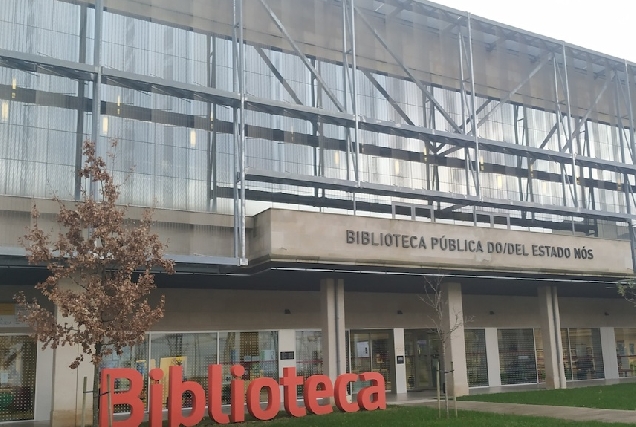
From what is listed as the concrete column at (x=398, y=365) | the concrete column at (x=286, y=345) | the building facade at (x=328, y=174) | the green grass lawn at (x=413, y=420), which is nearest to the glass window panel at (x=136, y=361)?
the building facade at (x=328, y=174)

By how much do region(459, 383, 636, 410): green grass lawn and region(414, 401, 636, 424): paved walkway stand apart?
97 centimetres

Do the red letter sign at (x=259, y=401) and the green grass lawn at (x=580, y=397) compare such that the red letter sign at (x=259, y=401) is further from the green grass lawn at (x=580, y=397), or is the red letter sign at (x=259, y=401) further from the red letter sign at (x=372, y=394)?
the green grass lawn at (x=580, y=397)

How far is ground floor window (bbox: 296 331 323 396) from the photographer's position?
28.4 meters

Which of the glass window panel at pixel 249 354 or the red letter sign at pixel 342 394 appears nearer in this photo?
the red letter sign at pixel 342 394

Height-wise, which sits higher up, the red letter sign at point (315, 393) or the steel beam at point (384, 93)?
the steel beam at point (384, 93)

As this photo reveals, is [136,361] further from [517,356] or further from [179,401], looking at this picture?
[517,356]

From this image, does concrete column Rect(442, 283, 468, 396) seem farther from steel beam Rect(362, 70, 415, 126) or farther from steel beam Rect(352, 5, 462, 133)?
steel beam Rect(362, 70, 415, 126)

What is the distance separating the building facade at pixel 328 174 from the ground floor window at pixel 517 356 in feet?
0.34

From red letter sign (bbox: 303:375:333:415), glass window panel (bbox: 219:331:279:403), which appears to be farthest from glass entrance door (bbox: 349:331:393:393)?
red letter sign (bbox: 303:375:333:415)

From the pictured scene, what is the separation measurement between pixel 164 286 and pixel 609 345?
84.5 ft

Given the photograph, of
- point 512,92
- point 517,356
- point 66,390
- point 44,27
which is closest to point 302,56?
point 44,27

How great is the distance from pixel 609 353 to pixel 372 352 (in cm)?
1585

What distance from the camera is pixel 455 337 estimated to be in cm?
2755

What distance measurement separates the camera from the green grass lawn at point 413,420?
58.2 feet
